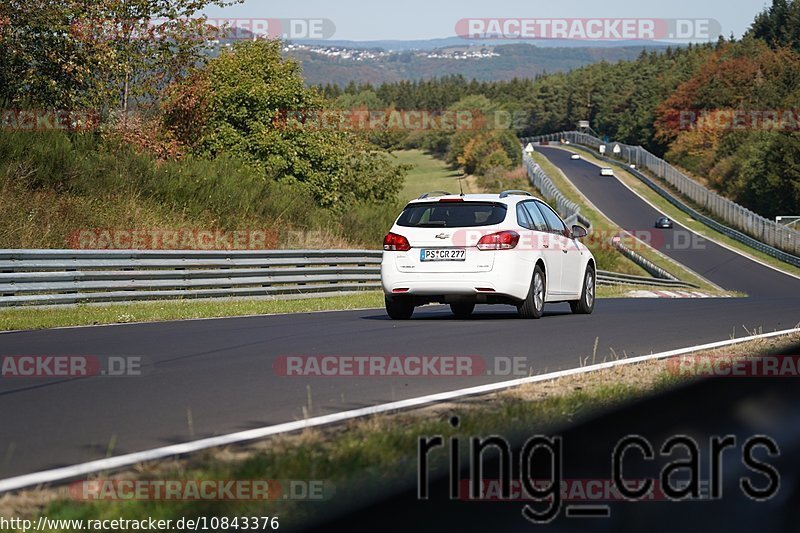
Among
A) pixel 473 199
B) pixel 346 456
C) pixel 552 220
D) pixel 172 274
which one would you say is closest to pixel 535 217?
pixel 552 220

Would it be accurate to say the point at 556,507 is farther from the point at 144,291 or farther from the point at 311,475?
the point at 144,291

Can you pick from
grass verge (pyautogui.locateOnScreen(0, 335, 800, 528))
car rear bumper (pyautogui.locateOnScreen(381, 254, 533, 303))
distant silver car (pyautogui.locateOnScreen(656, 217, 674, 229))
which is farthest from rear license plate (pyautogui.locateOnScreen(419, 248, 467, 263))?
distant silver car (pyautogui.locateOnScreen(656, 217, 674, 229))

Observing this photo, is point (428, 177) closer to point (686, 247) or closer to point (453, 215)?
point (686, 247)

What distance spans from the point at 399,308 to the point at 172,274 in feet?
19.5

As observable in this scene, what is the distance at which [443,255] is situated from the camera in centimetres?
1504

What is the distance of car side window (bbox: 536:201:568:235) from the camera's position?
653 inches

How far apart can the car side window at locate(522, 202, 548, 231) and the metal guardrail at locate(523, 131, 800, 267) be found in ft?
178

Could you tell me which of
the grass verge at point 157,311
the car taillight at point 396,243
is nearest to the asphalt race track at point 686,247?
the grass verge at point 157,311

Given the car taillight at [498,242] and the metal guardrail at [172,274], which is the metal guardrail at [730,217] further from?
the car taillight at [498,242]

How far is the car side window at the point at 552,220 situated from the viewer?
54.4ft

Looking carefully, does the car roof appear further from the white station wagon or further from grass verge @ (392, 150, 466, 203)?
A: grass verge @ (392, 150, 466, 203)

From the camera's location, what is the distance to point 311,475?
4.84 metres

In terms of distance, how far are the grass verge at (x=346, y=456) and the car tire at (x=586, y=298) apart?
9.02 m

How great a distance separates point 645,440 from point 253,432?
2.20 m
